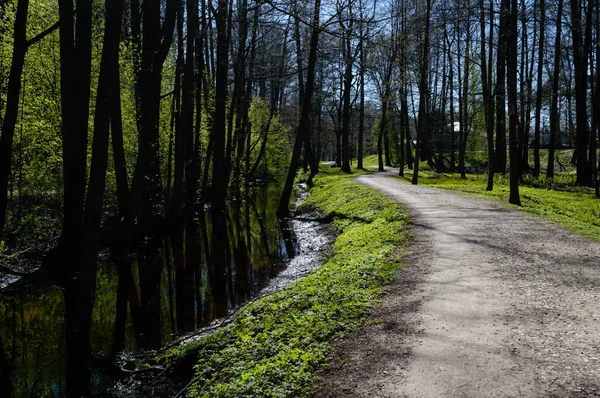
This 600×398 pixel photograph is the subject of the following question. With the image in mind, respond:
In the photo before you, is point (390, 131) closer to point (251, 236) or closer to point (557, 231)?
point (251, 236)

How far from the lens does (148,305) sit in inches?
354

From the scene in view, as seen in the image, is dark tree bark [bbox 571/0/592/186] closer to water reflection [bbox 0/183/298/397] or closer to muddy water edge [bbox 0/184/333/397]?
muddy water edge [bbox 0/184/333/397]

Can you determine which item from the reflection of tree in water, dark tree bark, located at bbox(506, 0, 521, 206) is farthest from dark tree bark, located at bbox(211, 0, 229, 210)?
the reflection of tree in water

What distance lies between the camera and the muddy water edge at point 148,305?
228 inches

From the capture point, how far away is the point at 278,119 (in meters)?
37.4

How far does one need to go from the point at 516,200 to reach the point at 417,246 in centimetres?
681

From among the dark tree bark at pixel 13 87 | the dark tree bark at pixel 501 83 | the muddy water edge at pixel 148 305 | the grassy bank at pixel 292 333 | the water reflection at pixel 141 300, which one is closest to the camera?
the grassy bank at pixel 292 333

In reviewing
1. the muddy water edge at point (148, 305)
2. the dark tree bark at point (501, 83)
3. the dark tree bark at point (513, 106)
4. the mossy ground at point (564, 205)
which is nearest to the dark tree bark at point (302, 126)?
the muddy water edge at point (148, 305)

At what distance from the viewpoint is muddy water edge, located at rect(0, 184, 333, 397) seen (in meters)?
5.79

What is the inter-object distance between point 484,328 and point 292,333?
2.29 meters

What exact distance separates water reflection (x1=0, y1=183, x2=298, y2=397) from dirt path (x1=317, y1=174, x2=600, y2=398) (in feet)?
11.5

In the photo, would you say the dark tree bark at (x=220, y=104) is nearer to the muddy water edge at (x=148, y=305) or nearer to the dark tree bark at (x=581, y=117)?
the muddy water edge at (x=148, y=305)

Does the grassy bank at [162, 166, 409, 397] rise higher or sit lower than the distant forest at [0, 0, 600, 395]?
lower

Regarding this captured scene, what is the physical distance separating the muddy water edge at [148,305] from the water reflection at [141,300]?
0.7 inches
